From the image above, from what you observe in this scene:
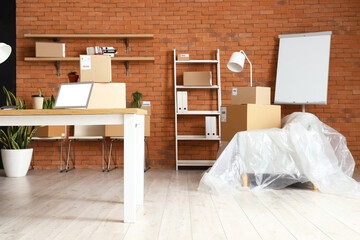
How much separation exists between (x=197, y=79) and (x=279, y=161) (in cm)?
211

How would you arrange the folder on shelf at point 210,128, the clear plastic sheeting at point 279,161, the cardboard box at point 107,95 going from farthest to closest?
the folder on shelf at point 210,128, the clear plastic sheeting at point 279,161, the cardboard box at point 107,95

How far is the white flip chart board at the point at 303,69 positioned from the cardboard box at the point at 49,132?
10.2 ft

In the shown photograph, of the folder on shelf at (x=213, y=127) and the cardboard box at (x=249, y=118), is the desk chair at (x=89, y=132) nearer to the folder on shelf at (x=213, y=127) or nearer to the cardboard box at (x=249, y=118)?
the folder on shelf at (x=213, y=127)

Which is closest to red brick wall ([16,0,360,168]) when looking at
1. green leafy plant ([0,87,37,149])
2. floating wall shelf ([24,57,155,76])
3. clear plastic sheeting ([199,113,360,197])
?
floating wall shelf ([24,57,155,76])

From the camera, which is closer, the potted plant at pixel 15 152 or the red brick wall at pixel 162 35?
the potted plant at pixel 15 152

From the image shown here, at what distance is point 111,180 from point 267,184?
1800 mm

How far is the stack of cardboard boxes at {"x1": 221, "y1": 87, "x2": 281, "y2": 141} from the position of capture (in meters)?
3.88

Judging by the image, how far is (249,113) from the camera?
386 cm

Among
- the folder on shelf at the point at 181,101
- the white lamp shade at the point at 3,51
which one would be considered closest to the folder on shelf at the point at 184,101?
the folder on shelf at the point at 181,101

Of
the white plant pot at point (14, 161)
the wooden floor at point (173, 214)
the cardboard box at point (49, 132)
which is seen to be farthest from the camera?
the cardboard box at point (49, 132)

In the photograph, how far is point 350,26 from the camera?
5.27 m

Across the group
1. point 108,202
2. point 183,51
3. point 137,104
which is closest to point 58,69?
point 137,104

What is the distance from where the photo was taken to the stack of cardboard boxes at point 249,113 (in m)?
3.88

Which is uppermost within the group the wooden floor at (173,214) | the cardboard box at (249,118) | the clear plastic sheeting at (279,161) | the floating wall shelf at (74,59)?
the floating wall shelf at (74,59)
